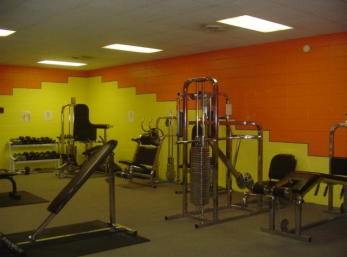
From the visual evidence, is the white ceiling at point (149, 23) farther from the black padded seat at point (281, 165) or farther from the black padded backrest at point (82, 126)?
the black padded seat at point (281, 165)

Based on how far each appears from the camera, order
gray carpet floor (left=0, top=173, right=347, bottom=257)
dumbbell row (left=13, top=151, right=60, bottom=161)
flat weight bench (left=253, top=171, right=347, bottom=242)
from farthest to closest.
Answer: dumbbell row (left=13, top=151, right=60, bottom=161) < flat weight bench (left=253, top=171, right=347, bottom=242) < gray carpet floor (left=0, top=173, right=347, bottom=257)

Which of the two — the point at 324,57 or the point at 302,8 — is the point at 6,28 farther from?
the point at 324,57

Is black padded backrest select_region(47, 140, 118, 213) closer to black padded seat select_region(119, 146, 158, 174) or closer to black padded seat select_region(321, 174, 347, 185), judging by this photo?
black padded seat select_region(321, 174, 347, 185)

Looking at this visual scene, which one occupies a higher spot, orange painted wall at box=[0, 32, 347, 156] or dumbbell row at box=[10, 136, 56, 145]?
orange painted wall at box=[0, 32, 347, 156]

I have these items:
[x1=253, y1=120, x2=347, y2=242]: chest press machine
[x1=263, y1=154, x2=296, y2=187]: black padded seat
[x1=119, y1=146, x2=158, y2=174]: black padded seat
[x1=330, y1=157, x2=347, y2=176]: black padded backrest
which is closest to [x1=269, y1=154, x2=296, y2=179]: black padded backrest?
[x1=263, y1=154, x2=296, y2=187]: black padded seat

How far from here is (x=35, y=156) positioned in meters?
8.64

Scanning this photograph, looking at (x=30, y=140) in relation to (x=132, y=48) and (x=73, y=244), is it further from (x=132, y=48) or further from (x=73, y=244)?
(x=73, y=244)

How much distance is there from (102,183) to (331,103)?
159 inches

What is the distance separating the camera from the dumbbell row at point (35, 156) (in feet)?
27.8

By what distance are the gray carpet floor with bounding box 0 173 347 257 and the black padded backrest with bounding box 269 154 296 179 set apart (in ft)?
1.57

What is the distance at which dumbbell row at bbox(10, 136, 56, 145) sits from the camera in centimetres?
859

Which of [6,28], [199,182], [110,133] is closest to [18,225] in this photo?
[199,182]

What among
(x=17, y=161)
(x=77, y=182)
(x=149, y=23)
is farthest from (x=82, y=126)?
(x=77, y=182)

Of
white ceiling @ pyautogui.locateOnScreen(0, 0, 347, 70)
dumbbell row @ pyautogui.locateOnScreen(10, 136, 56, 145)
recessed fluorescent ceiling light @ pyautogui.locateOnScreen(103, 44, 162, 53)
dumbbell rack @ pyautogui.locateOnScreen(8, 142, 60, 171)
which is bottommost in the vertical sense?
dumbbell rack @ pyautogui.locateOnScreen(8, 142, 60, 171)
